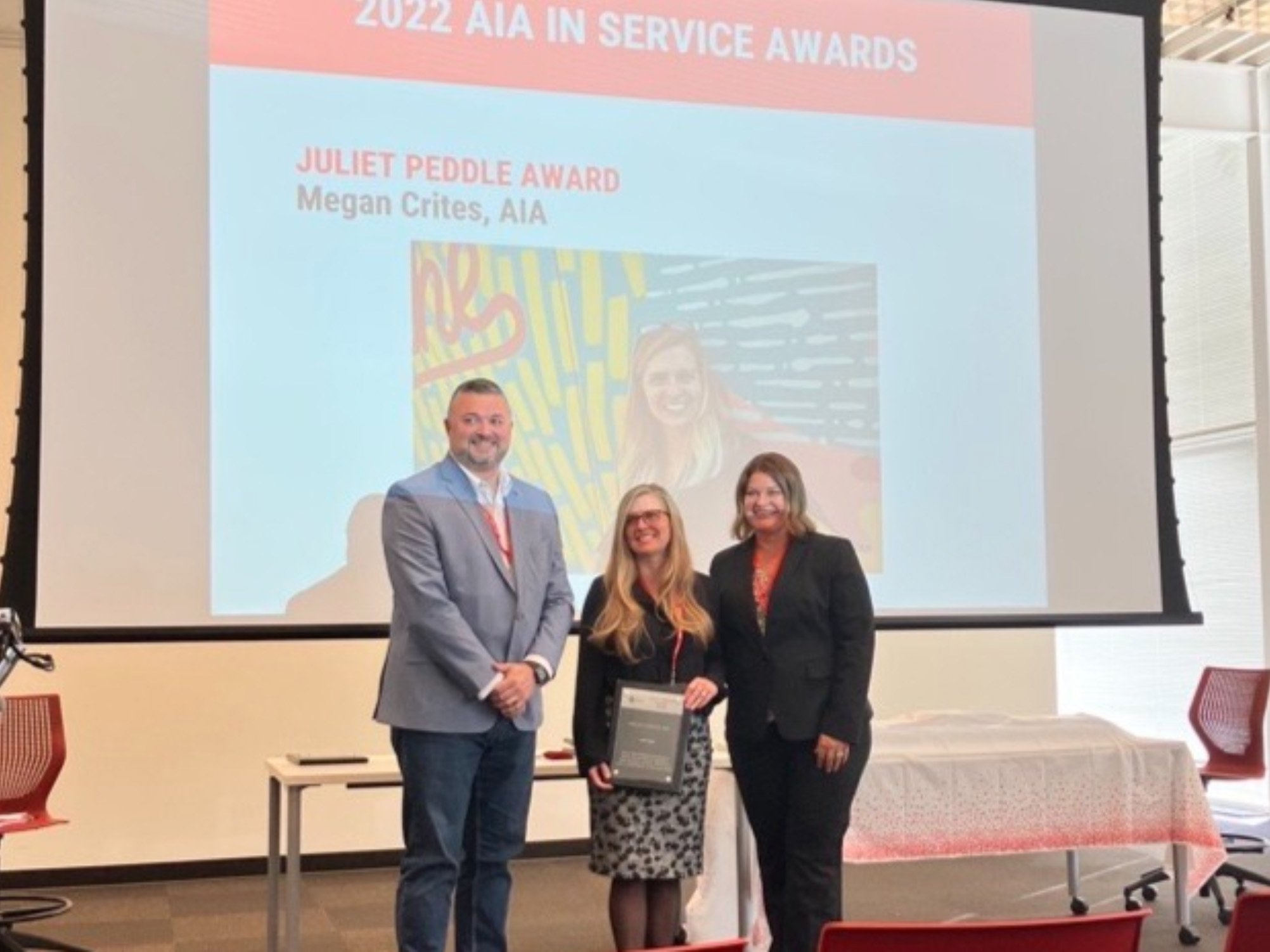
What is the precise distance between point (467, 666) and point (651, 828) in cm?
60

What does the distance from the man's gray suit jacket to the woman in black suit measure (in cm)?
46

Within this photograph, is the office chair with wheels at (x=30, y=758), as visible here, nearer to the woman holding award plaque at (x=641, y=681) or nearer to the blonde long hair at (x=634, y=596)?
the woman holding award plaque at (x=641, y=681)

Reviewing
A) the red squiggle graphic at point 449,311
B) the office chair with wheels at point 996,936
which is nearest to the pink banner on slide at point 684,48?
the red squiggle graphic at point 449,311

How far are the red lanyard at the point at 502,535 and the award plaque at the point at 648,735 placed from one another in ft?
1.26

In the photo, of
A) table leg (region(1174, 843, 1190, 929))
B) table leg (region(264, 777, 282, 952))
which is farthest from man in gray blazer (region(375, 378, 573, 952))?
table leg (region(1174, 843, 1190, 929))

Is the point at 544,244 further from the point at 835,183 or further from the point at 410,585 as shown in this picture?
the point at 410,585

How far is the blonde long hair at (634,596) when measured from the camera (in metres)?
3.36

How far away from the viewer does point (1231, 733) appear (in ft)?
18.4

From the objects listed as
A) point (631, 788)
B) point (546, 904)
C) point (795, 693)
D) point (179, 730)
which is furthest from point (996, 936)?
point (179, 730)

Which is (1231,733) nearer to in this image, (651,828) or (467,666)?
(651,828)

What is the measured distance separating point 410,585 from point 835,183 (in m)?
2.13

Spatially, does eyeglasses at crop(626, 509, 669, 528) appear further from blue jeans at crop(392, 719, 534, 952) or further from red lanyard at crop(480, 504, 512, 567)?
blue jeans at crop(392, 719, 534, 952)

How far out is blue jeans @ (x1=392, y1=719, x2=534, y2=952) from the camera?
3215 millimetres

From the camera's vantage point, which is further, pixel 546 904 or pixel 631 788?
pixel 546 904
